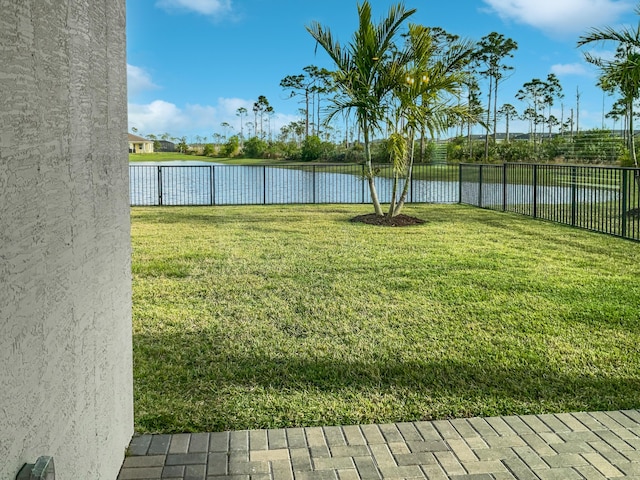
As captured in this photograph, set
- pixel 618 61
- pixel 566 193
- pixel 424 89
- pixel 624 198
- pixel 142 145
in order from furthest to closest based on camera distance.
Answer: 1. pixel 142 145
2. pixel 618 61
3. pixel 566 193
4. pixel 424 89
5. pixel 624 198

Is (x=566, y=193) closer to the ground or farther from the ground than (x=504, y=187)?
closer to the ground

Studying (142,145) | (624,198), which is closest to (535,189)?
(624,198)

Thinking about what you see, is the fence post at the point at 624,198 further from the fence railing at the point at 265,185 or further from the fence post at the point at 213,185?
the fence post at the point at 213,185

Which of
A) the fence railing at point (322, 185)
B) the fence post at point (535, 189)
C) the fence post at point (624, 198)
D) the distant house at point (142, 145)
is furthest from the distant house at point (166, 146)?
the fence post at point (624, 198)

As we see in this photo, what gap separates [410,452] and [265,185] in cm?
1269

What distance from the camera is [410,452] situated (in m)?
2.45

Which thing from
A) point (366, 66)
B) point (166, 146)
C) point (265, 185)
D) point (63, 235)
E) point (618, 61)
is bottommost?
point (63, 235)

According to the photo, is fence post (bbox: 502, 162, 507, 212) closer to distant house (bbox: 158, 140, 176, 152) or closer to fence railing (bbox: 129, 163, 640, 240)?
fence railing (bbox: 129, 163, 640, 240)

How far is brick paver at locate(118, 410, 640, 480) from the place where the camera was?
7.45ft

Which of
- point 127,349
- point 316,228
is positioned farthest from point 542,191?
point 127,349

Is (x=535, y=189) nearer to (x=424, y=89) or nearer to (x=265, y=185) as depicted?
(x=424, y=89)

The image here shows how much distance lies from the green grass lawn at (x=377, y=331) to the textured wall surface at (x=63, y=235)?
0.86 meters

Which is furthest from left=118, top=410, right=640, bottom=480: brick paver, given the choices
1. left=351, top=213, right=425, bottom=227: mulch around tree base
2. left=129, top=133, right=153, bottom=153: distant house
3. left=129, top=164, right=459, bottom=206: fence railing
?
left=129, top=133, right=153, bottom=153: distant house

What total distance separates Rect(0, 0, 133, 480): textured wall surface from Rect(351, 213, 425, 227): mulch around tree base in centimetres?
831
